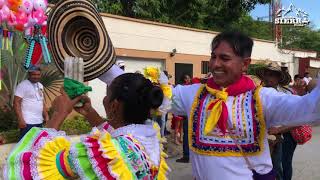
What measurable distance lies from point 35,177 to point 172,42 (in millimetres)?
16027

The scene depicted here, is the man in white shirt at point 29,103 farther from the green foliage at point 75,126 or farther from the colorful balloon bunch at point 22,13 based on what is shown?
the green foliage at point 75,126

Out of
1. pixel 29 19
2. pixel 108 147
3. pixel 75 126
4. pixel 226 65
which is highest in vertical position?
pixel 29 19

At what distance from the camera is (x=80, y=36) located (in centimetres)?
296

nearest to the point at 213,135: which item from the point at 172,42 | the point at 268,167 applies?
the point at 268,167

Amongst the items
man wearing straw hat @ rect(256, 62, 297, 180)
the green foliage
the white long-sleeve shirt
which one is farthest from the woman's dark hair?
the green foliage

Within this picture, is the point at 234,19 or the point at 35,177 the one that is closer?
the point at 35,177

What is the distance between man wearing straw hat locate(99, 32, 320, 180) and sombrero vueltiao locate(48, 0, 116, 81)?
2.22 feet

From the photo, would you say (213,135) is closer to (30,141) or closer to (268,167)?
(268,167)

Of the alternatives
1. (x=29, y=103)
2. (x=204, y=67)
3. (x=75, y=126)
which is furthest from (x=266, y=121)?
(x=204, y=67)

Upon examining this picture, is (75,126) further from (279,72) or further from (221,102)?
(221,102)

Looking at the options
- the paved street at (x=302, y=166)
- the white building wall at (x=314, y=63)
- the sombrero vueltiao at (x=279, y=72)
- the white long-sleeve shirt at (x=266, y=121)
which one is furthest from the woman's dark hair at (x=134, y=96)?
the white building wall at (x=314, y=63)

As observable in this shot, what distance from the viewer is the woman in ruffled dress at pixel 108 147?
227 cm

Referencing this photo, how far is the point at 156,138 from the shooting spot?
2.66 metres

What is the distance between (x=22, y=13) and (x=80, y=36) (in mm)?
4725
